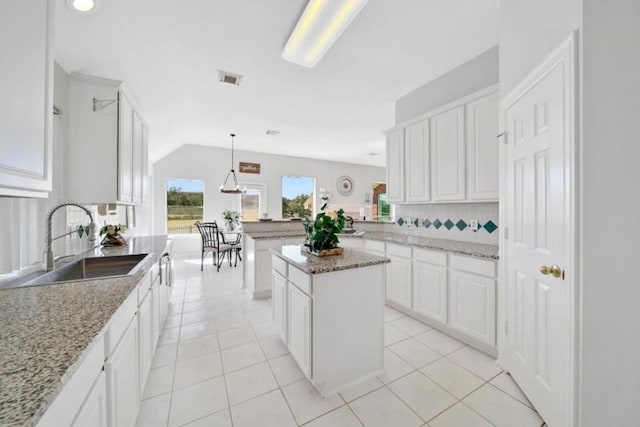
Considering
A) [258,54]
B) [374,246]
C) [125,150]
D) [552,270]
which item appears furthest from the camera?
[374,246]

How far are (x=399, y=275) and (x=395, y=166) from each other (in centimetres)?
145

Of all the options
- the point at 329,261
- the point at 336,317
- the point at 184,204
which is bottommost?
the point at 336,317

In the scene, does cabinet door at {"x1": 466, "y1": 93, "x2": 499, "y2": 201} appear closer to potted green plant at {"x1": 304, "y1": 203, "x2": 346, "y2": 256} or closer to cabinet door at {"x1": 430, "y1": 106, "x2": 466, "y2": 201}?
cabinet door at {"x1": 430, "y1": 106, "x2": 466, "y2": 201}

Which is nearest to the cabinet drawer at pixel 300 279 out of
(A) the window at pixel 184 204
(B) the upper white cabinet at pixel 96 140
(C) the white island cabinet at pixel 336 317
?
(C) the white island cabinet at pixel 336 317

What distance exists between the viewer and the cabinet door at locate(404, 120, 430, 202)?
9.47ft

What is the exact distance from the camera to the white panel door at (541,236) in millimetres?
Result: 1214

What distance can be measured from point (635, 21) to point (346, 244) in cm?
297

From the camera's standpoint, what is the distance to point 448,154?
2.65m

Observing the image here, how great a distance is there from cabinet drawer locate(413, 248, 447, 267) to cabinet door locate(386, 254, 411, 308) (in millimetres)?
143

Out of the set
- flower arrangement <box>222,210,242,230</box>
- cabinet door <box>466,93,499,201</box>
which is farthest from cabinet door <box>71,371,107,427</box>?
flower arrangement <box>222,210,242,230</box>

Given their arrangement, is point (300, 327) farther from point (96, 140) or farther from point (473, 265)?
point (96, 140)

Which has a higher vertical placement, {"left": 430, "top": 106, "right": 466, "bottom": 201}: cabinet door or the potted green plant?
{"left": 430, "top": 106, "right": 466, "bottom": 201}: cabinet door

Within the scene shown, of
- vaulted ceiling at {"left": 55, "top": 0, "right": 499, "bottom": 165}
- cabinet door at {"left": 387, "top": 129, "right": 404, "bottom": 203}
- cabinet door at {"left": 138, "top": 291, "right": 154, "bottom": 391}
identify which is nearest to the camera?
cabinet door at {"left": 138, "top": 291, "right": 154, "bottom": 391}

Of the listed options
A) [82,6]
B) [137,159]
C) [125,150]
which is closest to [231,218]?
[137,159]
